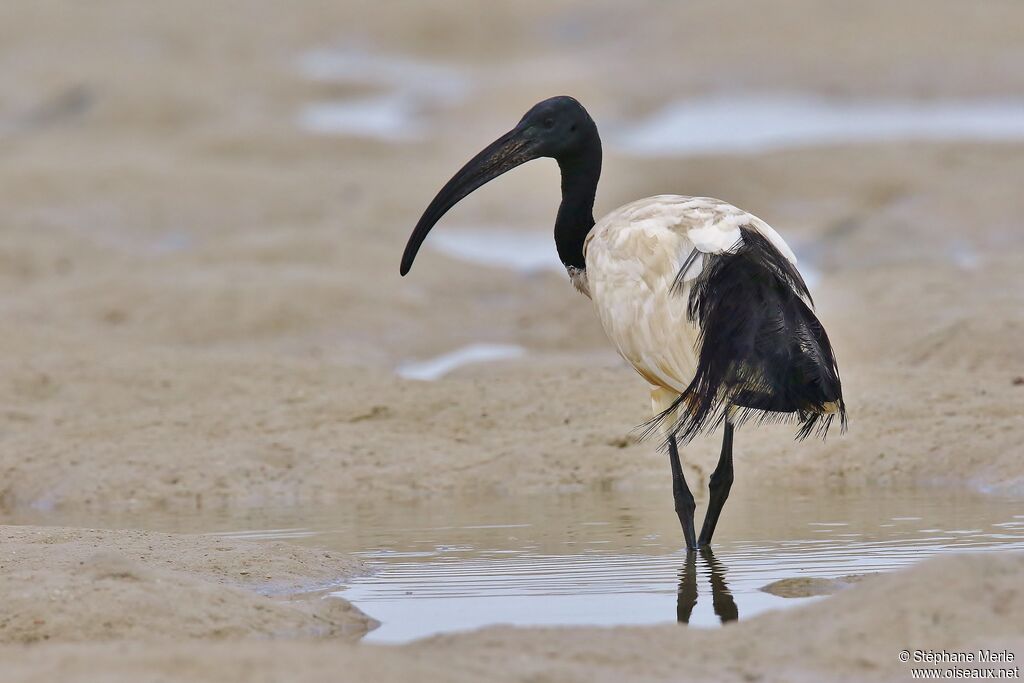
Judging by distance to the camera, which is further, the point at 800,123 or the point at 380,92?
the point at 380,92

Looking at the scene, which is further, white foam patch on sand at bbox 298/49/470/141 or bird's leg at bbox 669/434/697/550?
white foam patch on sand at bbox 298/49/470/141

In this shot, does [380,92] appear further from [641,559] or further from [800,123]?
[641,559]

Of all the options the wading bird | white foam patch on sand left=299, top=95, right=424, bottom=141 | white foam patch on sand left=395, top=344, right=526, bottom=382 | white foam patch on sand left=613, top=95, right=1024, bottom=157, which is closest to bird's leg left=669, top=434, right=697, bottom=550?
the wading bird

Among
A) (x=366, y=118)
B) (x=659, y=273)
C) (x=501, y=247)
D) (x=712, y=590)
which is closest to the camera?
(x=712, y=590)

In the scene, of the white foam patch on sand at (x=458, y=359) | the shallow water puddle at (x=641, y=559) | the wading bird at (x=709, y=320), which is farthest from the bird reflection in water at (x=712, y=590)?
the white foam patch on sand at (x=458, y=359)

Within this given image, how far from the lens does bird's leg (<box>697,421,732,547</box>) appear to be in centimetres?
714

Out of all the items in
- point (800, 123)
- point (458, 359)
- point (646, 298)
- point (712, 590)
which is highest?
point (800, 123)

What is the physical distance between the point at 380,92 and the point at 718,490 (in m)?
22.4

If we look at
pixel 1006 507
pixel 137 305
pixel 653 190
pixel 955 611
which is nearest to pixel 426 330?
pixel 137 305

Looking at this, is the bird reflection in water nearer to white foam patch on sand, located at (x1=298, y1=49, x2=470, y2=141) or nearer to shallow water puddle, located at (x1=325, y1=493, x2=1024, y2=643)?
shallow water puddle, located at (x1=325, y1=493, x2=1024, y2=643)

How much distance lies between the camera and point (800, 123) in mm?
25688

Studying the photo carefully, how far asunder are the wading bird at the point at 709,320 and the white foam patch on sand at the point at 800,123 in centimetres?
1708

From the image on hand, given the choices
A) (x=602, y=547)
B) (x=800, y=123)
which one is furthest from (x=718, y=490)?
(x=800, y=123)

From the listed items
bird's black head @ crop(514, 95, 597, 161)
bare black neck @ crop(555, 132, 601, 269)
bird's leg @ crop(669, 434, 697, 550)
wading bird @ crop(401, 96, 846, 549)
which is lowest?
bird's leg @ crop(669, 434, 697, 550)
